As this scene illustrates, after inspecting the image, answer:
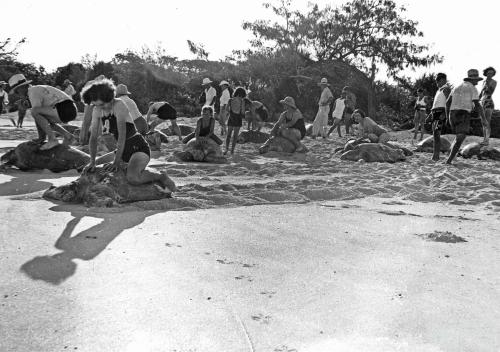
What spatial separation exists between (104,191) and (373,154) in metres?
5.49

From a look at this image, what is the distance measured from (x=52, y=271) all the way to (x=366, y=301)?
158 centimetres

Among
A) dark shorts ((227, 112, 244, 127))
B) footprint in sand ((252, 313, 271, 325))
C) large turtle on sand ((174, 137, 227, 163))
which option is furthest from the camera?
dark shorts ((227, 112, 244, 127))

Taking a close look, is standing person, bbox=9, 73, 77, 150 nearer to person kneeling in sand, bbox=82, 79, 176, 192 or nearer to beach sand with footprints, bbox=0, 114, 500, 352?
beach sand with footprints, bbox=0, 114, 500, 352

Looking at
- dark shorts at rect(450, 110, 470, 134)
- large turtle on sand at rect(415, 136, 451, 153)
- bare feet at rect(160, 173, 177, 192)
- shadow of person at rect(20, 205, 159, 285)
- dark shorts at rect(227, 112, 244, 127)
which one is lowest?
shadow of person at rect(20, 205, 159, 285)

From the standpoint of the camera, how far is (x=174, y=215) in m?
4.53

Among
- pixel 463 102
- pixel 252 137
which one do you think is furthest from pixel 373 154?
pixel 252 137

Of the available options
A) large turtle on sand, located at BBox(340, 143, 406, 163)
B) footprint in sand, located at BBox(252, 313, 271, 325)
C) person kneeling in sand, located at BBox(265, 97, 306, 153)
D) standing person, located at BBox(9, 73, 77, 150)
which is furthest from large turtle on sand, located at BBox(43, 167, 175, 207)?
→ person kneeling in sand, located at BBox(265, 97, 306, 153)

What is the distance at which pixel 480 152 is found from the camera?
9.98 meters

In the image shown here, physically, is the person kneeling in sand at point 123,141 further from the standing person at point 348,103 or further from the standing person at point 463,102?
the standing person at point 348,103

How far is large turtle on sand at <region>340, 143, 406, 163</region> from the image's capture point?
923 centimetres

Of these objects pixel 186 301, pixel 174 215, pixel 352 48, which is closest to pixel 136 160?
pixel 174 215

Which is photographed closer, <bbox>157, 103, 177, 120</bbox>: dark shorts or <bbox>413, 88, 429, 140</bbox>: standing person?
<bbox>157, 103, 177, 120</bbox>: dark shorts

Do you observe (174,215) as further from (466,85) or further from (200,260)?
(466,85)

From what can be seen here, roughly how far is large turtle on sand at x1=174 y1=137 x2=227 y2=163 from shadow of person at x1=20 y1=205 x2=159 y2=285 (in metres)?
3.93
